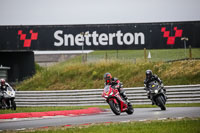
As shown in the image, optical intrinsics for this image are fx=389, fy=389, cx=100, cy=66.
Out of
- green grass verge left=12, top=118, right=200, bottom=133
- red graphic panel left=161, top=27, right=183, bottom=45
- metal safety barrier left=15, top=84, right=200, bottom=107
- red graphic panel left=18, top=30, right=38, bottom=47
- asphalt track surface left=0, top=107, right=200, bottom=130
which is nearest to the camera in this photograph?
green grass verge left=12, top=118, right=200, bottom=133

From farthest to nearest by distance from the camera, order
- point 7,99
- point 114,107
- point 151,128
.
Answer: point 7,99 < point 114,107 < point 151,128

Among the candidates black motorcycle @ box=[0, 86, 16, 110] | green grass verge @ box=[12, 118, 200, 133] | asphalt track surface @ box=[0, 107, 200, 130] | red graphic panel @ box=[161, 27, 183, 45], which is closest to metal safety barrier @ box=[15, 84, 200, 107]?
black motorcycle @ box=[0, 86, 16, 110]

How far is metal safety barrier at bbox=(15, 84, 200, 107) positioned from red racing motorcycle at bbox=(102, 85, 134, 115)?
697 cm

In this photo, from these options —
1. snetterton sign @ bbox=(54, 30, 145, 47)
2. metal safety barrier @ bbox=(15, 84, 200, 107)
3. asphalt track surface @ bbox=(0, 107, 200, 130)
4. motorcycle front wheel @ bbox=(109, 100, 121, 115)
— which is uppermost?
snetterton sign @ bbox=(54, 30, 145, 47)

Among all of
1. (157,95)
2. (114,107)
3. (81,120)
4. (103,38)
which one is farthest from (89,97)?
(103,38)

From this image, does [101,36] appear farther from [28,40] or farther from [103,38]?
[28,40]

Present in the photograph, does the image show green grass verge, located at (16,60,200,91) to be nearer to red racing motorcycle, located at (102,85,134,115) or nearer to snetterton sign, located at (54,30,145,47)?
snetterton sign, located at (54,30,145,47)

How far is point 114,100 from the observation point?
12.5 metres

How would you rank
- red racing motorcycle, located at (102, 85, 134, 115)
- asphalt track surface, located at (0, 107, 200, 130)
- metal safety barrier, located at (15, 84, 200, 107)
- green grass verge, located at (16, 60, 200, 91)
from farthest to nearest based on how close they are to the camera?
green grass verge, located at (16, 60, 200, 91), metal safety barrier, located at (15, 84, 200, 107), red racing motorcycle, located at (102, 85, 134, 115), asphalt track surface, located at (0, 107, 200, 130)

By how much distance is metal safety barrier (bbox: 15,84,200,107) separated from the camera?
19.2 metres

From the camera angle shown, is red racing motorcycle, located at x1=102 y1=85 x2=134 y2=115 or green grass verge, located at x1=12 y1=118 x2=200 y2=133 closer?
green grass verge, located at x1=12 y1=118 x2=200 y2=133

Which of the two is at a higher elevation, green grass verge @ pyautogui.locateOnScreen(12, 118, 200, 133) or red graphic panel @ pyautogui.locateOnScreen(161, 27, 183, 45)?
red graphic panel @ pyautogui.locateOnScreen(161, 27, 183, 45)

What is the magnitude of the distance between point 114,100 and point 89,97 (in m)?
9.19

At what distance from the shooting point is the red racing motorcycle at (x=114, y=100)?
12.6 metres
